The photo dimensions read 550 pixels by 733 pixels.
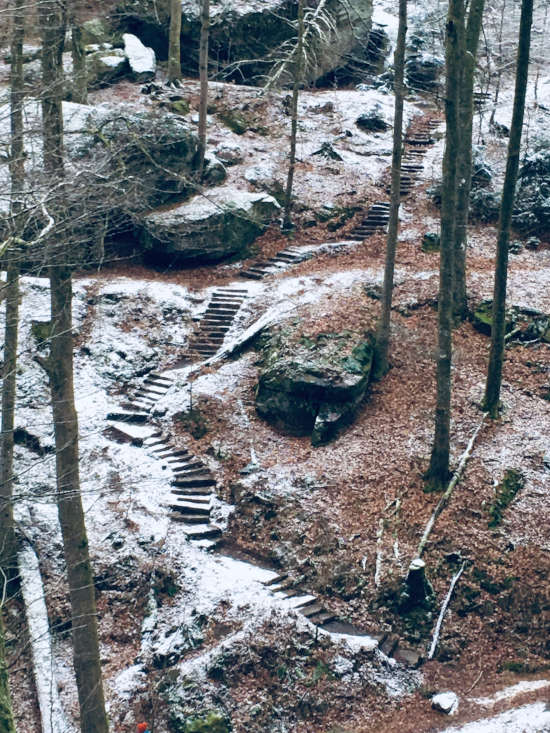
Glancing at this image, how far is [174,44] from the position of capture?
Result: 2625cm

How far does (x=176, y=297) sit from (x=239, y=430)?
18.1ft

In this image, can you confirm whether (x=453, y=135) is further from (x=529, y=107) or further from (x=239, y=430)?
(x=529, y=107)

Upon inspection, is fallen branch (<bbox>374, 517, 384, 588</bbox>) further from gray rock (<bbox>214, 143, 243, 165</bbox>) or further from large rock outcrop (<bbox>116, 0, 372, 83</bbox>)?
large rock outcrop (<bbox>116, 0, 372, 83</bbox>)

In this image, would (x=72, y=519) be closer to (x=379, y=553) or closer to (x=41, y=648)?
(x=41, y=648)

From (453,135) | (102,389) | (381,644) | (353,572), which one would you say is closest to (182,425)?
(102,389)

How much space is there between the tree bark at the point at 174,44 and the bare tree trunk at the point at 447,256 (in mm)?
17666

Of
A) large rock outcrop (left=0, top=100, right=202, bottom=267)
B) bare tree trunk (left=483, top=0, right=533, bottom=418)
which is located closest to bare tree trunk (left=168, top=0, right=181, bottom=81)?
large rock outcrop (left=0, top=100, right=202, bottom=267)

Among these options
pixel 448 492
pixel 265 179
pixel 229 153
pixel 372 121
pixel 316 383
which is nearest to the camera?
pixel 448 492

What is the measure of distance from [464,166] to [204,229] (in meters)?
7.70

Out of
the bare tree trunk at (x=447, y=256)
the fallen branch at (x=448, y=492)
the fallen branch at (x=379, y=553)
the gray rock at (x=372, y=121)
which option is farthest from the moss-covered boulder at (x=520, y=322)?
the gray rock at (x=372, y=121)

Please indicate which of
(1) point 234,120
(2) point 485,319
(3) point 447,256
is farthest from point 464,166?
(1) point 234,120

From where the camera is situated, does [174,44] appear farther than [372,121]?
No

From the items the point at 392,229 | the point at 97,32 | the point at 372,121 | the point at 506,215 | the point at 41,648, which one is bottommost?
the point at 41,648

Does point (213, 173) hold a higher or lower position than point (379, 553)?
higher
